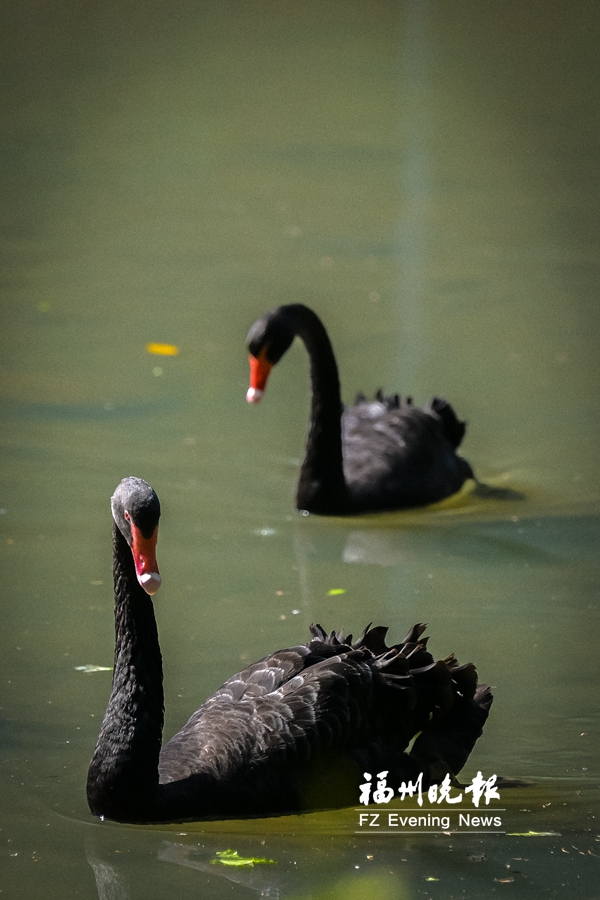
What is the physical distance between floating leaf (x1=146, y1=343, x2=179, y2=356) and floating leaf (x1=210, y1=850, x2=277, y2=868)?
5.28 m

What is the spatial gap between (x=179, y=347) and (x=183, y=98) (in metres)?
7.68

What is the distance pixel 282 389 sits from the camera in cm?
845

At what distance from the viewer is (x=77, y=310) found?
964 centimetres

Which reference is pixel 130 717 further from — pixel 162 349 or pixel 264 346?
pixel 162 349

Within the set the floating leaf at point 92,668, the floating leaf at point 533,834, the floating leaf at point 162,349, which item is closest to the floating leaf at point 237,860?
the floating leaf at point 533,834

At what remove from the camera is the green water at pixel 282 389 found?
403 centimetres

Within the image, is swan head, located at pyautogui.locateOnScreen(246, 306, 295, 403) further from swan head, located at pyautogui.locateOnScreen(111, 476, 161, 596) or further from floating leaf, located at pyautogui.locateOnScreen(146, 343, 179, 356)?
swan head, located at pyautogui.locateOnScreen(111, 476, 161, 596)

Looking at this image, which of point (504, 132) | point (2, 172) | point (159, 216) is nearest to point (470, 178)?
point (504, 132)

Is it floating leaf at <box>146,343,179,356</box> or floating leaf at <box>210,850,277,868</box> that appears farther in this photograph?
floating leaf at <box>146,343,179,356</box>

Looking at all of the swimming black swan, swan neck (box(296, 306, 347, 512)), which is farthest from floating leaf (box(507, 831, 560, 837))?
swan neck (box(296, 306, 347, 512))

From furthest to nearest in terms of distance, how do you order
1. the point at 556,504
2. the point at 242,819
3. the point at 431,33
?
the point at 431,33
the point at 556,504
the point at 242,819

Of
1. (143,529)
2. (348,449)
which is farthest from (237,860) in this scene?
(348,449)

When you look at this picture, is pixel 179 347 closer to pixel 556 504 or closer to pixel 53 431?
pixel 53 431

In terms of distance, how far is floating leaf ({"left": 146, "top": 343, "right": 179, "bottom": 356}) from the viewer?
29.1 ft
